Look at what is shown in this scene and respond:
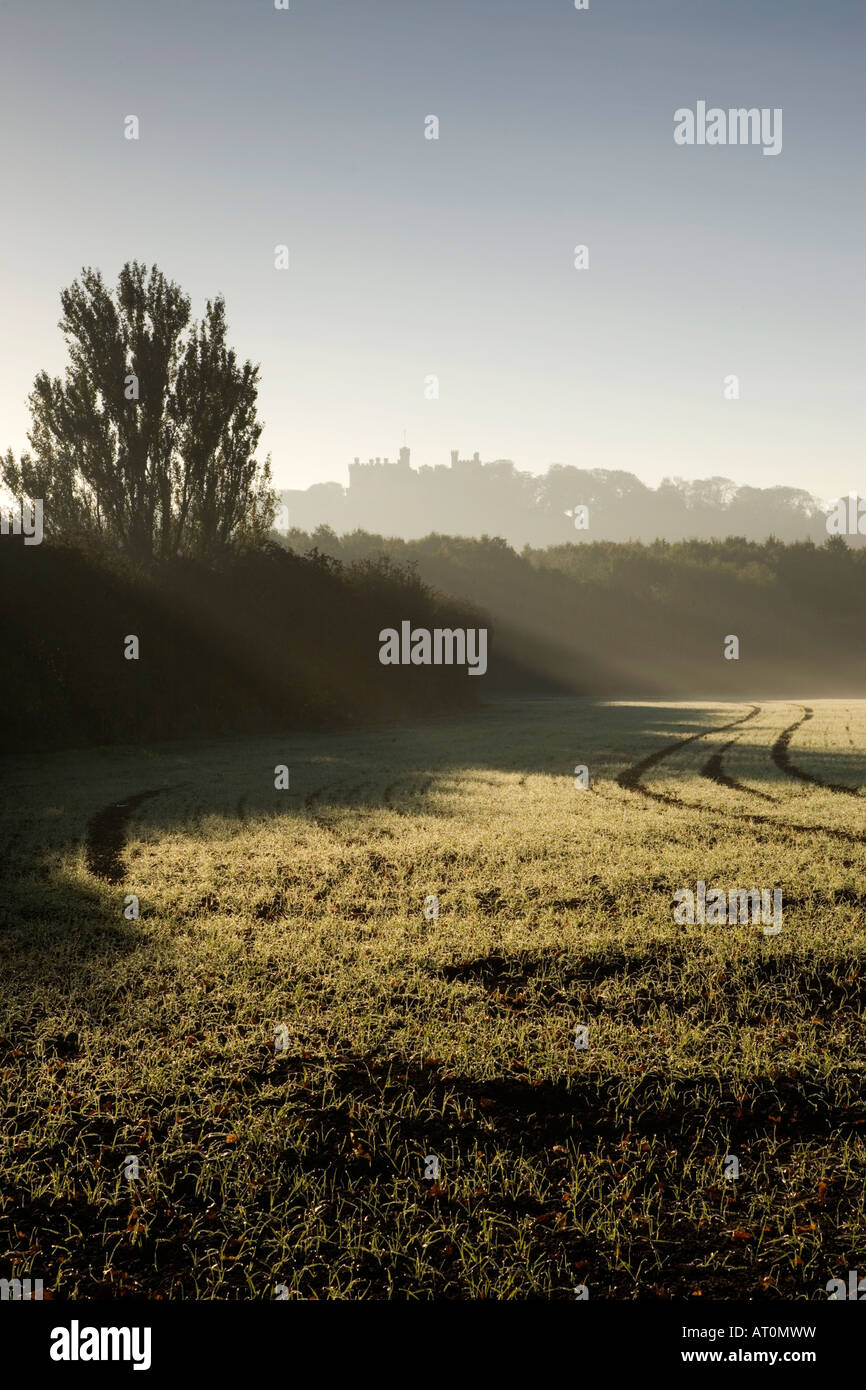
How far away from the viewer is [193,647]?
2520 centimetres

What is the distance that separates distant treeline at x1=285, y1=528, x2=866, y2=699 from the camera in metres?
70.6

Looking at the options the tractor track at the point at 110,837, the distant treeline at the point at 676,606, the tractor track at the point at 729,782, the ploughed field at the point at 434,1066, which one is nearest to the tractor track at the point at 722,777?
the tractor track at the point at 729,782

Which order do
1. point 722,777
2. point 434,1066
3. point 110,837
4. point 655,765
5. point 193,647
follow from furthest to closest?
point 193,647 < point 655,765 < point 722,777 < point 110,837 < point 434,1066

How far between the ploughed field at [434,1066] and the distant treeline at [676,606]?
56.8 m

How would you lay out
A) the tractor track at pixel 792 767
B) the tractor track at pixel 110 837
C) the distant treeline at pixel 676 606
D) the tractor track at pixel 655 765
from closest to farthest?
the tractor track at pixel 110 837
the tractor track at pixel 792 767
the tractor track at pixel 655 765
the distant treeline at pixel 676 606

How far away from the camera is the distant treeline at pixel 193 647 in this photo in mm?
22062

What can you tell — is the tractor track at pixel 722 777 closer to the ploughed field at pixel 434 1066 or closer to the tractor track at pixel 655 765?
the tractor track at pixel 655 765

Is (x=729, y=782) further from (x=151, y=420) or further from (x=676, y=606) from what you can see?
(x=676, y=606)

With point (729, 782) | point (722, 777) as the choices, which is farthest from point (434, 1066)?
point (722, 777)

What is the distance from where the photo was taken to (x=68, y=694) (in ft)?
72.7

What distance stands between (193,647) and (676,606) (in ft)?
198
